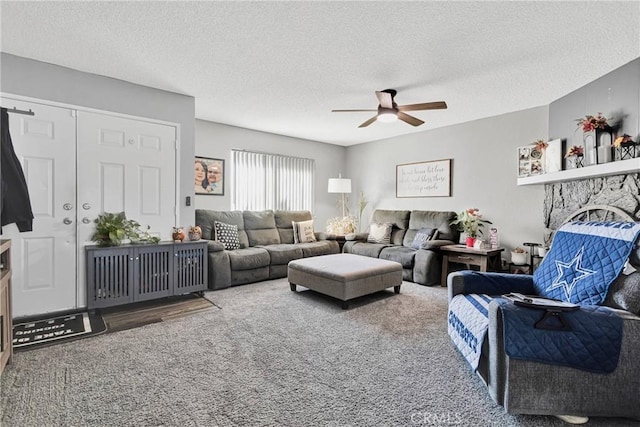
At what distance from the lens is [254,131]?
5.75 m

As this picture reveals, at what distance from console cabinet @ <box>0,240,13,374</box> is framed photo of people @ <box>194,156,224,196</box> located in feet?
9.87

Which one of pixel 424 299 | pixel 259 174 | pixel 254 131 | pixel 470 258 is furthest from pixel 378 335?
pixel 254 131

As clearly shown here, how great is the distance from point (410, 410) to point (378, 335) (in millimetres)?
982

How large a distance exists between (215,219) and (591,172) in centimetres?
470

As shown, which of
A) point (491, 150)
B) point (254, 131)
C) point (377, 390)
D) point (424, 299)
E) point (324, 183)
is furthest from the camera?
point (324, 183)

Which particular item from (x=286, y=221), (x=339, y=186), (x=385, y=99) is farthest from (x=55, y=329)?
(x=339, y=186)

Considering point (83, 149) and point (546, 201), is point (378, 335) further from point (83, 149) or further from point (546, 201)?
point (83, 149)

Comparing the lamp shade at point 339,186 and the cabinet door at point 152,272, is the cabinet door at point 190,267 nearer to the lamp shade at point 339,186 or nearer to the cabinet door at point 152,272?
the cabinet door at point 152,272

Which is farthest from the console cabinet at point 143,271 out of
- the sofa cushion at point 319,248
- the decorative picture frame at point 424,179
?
the decorative picture frame at point 424,179

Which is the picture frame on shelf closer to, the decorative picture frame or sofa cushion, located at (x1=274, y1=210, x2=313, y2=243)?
the decorative picture frame

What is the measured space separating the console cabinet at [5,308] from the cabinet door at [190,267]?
1.56 metres

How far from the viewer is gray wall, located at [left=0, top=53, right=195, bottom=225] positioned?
292 centimetres

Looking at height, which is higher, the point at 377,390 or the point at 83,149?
the point at 83,149

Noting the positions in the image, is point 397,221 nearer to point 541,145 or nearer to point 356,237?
point 356,237
